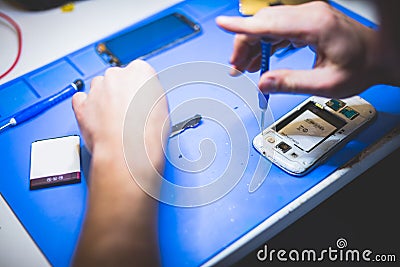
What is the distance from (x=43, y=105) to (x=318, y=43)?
1.50 ft

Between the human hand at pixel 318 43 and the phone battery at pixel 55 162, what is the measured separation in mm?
296

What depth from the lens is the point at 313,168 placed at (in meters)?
0.68

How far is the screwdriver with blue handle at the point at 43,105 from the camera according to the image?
77cm

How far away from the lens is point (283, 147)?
2.30 ft

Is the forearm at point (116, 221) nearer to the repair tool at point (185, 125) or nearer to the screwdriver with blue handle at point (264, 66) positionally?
the repair tool at point (185, 125)

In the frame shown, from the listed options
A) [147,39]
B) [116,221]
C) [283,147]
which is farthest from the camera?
[147,39]

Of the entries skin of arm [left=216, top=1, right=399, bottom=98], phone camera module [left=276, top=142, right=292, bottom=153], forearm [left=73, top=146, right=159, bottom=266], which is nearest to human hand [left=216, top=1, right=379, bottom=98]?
skin of arm [left=216, top=1, right=399, bottom=98]

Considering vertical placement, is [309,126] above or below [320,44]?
below

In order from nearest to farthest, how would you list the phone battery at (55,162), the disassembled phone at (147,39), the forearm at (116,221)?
1. the forearm at (116,221)
2. the phone battery at (55,162)
3. the disassembled phone at (147,39)

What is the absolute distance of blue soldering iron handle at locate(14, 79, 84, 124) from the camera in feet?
2.55

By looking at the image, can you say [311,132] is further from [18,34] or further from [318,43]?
[18,34]

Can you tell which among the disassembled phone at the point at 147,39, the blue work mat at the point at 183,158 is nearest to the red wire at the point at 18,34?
the blue work mat at the point at 183,158

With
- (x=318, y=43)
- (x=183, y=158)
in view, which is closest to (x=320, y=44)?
(x=318, y=43)

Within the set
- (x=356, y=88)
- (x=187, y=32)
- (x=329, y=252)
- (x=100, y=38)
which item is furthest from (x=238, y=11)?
(x=329, y=252)
